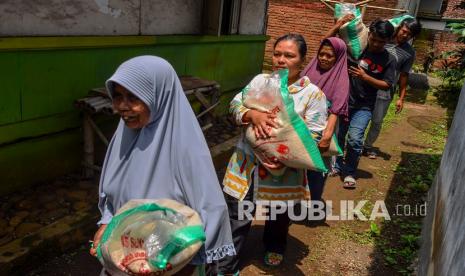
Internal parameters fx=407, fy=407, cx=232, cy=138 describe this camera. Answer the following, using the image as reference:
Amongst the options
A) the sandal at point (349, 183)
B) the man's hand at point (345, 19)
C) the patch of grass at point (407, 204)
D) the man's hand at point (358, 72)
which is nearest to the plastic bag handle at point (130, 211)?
the patch of grass at point (407, 204)

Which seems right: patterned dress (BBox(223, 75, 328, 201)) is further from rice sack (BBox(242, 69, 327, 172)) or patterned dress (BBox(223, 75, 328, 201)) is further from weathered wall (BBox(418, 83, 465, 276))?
weathered wall (BBox(418, 83, 465, 276))

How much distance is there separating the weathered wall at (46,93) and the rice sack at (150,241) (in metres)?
2.60

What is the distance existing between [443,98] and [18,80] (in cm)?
1135

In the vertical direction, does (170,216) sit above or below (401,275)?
above

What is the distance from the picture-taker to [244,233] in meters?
3.08

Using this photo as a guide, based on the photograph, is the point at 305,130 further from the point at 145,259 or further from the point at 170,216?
the point at 145,259

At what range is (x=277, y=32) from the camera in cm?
1377

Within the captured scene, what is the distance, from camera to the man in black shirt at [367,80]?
434cm

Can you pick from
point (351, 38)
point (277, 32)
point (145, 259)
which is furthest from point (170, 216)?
point (277, 32)

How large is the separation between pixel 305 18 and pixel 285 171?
1120cm

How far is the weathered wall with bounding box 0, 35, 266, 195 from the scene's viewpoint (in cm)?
366

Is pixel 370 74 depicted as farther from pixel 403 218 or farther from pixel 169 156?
pixel 169 156

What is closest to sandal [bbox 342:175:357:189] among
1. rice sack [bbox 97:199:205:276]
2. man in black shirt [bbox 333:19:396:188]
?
man in black shirt [bbox 333:19:396:188]

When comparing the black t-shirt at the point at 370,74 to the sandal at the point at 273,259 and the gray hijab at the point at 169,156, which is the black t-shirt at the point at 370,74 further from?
the gray hijab at the point at 169,156
